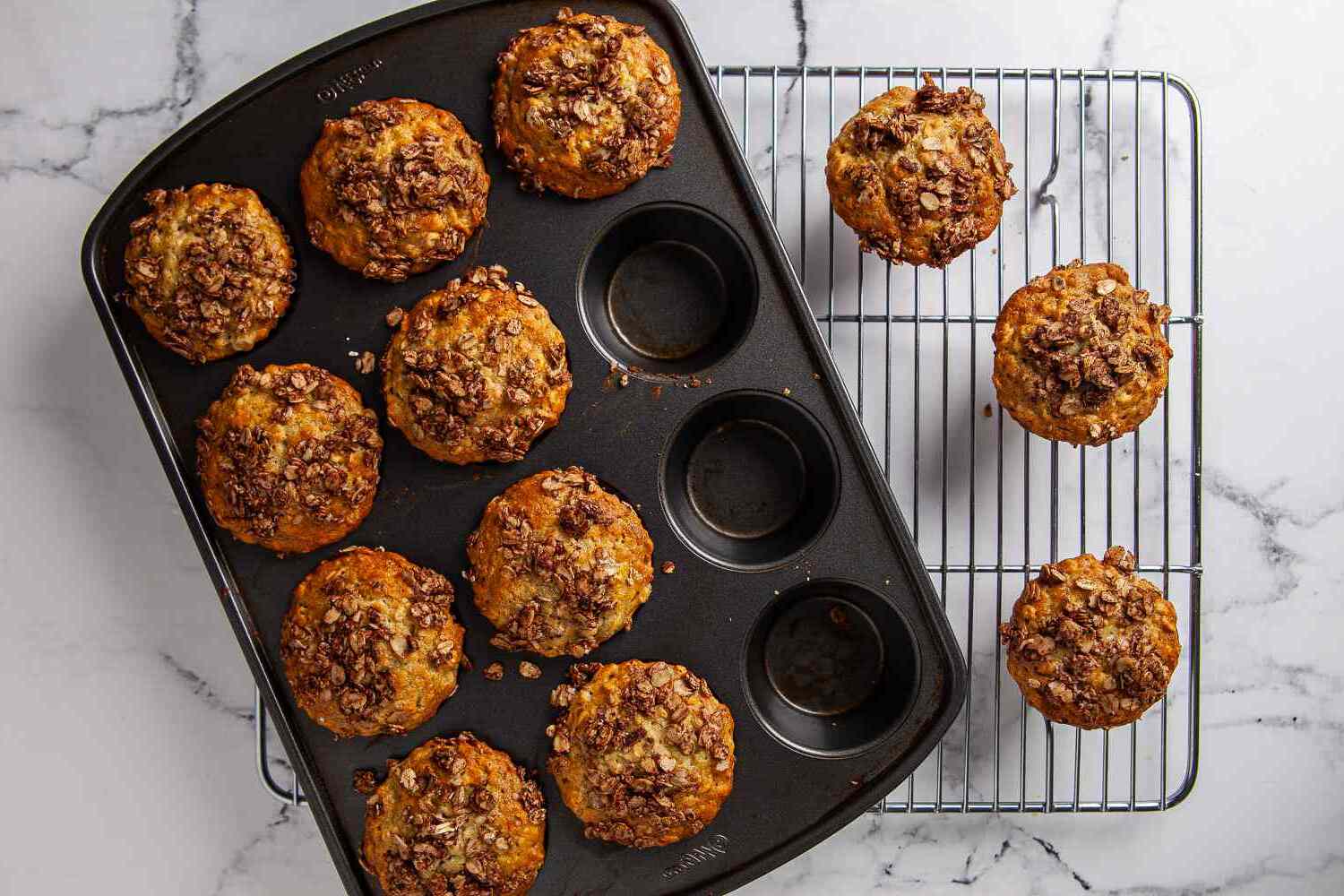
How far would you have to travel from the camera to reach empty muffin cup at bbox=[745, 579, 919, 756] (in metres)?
2.06

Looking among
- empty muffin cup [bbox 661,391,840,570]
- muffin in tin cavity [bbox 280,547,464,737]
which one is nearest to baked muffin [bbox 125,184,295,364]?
muffin in tin cavity [bbox 280,547,464,737]

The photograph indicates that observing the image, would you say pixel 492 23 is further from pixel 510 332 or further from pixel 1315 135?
pixel 1315 135

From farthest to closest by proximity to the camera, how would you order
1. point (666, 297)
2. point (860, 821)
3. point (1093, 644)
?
point (860, 821) < point (666, 297) < point (1093, 644)

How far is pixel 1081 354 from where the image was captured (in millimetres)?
1896

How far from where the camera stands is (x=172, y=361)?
1.92 metres

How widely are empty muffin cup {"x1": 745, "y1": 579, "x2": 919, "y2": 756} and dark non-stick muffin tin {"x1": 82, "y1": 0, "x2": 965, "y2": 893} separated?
0.06m

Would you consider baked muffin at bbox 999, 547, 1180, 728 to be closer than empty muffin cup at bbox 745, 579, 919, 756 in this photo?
Yes

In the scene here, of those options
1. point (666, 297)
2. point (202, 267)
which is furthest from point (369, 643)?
point (666, 297)

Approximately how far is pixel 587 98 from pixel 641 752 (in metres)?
1.23

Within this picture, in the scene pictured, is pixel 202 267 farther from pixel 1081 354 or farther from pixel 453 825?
pixel 1081 354

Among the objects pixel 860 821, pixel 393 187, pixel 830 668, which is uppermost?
pixel 393 187

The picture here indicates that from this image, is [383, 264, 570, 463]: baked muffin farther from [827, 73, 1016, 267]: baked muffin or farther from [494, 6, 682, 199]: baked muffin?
[827, 73, 1016, 267]: baked muffin

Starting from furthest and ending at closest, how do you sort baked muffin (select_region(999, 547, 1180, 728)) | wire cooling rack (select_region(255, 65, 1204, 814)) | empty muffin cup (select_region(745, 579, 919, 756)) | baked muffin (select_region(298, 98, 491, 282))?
wire cooling rack (select_region(255, 65, 1204, 814)) → empty muffin cup (select_region(745, 579, 919, 756)) → baked muffin (select_region(999, 547, 1180, 728)) → baked muffin (select_region(298, 98, 491, 282))

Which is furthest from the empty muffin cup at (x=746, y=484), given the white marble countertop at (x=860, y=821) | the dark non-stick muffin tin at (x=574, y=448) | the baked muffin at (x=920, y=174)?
the white marble countertop at (x=860, y=821)
